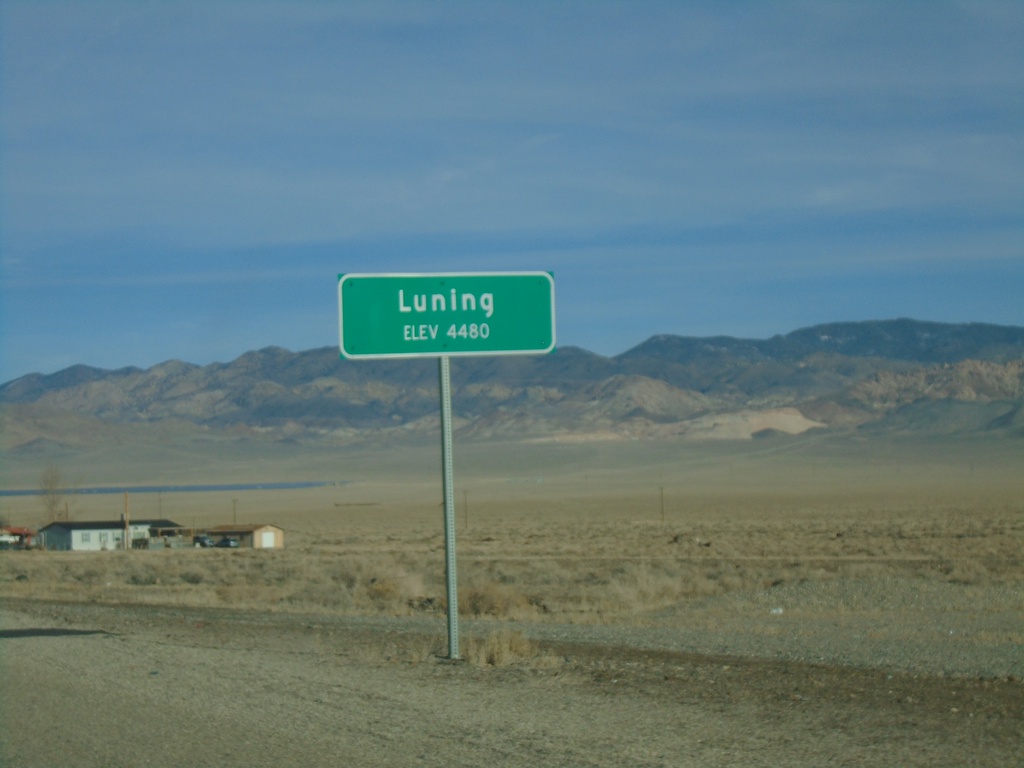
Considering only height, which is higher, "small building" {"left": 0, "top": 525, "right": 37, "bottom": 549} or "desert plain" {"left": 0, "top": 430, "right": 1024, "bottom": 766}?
"desert plain" {"left": 0, "top": 430, "right": 1024, "bottom": 766}

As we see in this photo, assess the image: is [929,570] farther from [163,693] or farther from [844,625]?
[163,693]

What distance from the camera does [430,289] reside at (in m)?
11.1

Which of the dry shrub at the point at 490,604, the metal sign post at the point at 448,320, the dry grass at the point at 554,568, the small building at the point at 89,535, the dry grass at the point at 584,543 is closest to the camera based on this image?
the metal sign post at the point at 448,320

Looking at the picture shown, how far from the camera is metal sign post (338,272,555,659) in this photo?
35.5 feet

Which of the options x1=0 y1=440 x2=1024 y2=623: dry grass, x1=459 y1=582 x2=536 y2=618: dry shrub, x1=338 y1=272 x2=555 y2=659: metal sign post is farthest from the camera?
x1=0 y1=440 x2=1024 y2=623: dry grass

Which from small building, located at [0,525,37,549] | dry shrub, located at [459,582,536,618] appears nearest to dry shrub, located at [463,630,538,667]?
dry shrub, located at [459,582,536,618]

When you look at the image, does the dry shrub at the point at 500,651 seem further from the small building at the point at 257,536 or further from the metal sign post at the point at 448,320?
the small building at the point at 257,536

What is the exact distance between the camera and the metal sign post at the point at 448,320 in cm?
1081

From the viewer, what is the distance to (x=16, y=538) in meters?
71.8

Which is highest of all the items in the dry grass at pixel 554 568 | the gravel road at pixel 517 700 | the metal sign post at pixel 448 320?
the metal sign post at pixel 448 320

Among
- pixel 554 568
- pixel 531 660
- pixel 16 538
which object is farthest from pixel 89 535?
pixel 531 660

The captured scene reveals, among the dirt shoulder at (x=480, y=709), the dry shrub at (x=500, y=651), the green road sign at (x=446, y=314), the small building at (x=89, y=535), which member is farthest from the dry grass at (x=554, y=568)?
the small building at (x=89, y=535)

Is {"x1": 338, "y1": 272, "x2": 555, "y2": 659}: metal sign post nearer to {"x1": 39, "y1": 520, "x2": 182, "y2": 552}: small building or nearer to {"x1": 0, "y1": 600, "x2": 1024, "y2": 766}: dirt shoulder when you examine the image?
{"x1": 0, "y1": 600, "x2": 1024, "y2": 766}: dirt shoulder

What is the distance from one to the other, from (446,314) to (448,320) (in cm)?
6
